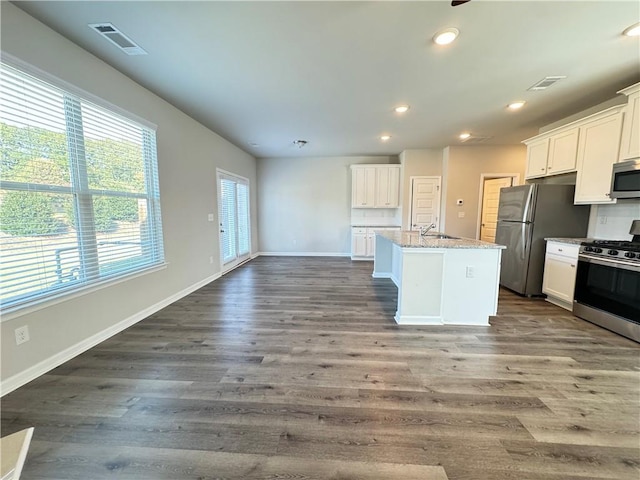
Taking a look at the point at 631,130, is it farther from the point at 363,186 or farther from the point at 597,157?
the point at 363,186

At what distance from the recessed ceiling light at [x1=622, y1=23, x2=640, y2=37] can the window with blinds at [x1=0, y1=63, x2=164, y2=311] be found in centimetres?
478

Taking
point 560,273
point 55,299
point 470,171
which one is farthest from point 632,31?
point 55,299

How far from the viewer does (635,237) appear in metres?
2.96

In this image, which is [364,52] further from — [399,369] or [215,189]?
[215,189]

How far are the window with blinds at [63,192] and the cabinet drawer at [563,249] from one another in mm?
5334

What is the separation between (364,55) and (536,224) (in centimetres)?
339

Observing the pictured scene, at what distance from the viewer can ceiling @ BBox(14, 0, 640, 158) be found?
73.7 inches

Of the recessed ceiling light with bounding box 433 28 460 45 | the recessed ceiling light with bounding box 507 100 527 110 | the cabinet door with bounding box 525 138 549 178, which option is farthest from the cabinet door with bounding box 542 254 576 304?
the recessed ceiling light with bounding box 433 28 460 45

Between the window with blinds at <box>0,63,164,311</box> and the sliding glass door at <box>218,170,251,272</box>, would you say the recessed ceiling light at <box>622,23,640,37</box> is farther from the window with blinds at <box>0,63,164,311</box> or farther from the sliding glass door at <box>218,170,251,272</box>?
the sliding glass door at <box>218,170,251,272</box>

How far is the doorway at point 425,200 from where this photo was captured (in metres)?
6.07

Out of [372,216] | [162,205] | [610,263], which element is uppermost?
[162,205]

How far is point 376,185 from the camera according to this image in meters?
6.47

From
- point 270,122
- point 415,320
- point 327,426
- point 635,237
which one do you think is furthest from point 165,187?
point 635,237

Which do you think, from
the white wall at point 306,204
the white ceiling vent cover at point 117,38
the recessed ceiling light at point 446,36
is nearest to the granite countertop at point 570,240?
the recessed ceiling light at point 446,36
